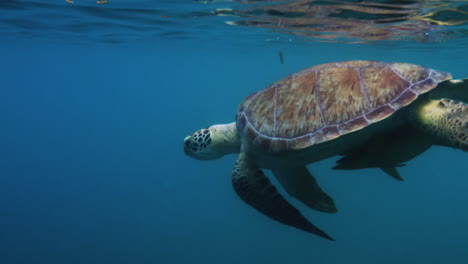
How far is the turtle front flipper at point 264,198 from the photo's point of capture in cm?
363

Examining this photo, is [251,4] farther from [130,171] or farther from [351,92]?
[130,171]

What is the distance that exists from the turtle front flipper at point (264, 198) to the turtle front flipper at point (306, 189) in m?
0.40

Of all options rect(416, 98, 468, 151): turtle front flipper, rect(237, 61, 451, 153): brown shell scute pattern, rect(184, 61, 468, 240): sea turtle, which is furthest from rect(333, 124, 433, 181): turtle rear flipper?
rect(237, 61, 451, 153): brown shell scute pattern

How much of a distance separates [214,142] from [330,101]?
218 cm

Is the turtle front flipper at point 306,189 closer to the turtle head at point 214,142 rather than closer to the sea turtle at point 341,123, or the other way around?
the sea turtle at point 341,123

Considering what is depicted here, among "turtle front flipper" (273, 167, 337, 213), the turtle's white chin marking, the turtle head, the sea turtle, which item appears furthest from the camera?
the turtle's white chin marking

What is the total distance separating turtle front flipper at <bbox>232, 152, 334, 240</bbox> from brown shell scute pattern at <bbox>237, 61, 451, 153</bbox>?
1.50 feet

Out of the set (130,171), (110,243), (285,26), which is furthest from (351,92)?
(130,171)

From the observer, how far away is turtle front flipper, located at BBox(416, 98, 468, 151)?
9.79 ft

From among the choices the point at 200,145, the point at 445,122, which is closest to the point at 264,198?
the point at 200,145

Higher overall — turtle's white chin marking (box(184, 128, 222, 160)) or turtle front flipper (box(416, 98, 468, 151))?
turtle front flipper (box(416, 98, 468, 151))

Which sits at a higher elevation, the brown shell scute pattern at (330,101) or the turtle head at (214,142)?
the brown shell scute pattern at (330,101)

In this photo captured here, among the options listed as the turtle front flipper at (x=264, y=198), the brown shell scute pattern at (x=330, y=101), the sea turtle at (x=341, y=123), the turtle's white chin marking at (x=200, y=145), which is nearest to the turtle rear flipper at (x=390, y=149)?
the sea turtle at (x=341, y=123)

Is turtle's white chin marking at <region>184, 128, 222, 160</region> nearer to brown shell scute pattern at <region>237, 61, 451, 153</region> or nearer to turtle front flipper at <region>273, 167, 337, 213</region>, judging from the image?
brown shell scute pattern at <region>237, 61, 451, 153</region>
